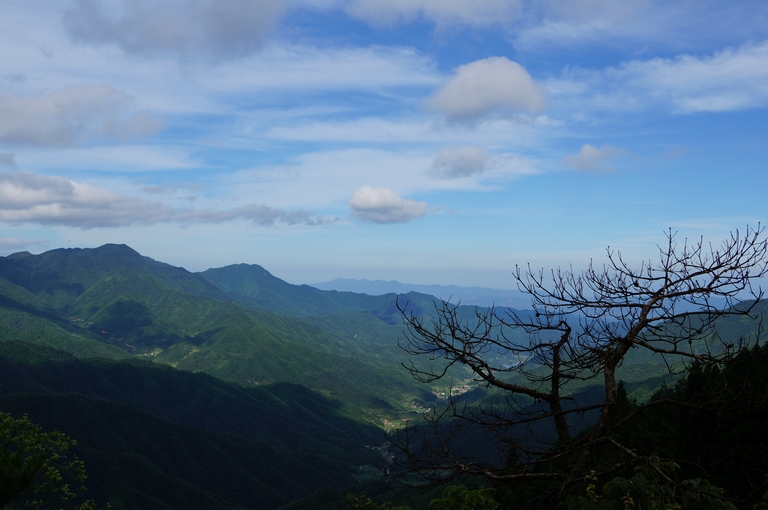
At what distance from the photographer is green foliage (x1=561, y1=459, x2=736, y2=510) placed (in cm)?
666

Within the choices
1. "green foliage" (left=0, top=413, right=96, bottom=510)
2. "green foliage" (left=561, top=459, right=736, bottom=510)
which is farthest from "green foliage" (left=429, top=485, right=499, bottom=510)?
"green foliage" (left=0, top=413, right=96, bottom=510)

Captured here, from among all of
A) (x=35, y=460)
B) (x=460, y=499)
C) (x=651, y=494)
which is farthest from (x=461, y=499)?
(x=35, y=460)

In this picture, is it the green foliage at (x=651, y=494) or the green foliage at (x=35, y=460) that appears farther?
the green foliage at (x=35, y=460)

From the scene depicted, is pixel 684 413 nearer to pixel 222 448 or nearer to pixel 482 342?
pixel 482 342

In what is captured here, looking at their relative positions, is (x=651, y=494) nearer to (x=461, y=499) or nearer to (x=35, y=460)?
(x=461, y=499)

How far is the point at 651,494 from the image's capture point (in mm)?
6852

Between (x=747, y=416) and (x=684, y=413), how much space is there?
2762 centimetres

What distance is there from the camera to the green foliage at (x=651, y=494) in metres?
6.66

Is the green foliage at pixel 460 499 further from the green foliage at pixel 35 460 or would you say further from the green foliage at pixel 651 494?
the green foliage at pixel 35 460

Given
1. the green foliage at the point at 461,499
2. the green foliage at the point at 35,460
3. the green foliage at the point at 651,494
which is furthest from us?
the green foliage at the point at 35,460

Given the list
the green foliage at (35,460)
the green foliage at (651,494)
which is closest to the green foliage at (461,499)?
the green foliage at (651,494)

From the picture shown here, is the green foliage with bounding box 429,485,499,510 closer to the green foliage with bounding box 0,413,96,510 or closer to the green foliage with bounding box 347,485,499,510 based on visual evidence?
the green foliage with bounding box 347,485,499,510

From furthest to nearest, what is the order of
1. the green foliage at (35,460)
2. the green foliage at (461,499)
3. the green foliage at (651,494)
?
the green foliage at (35,460) → the green foliage at (461,499) → the green foliage at (651,494)

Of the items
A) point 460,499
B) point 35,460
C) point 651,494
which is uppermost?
point 651,494
